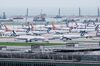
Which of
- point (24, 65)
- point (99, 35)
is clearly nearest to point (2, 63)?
point (24, 65)

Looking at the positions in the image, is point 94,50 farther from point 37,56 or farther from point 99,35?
point 99,35

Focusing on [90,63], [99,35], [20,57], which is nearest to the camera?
[90,63]

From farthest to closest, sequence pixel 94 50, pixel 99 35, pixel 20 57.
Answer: pixel 99 35 < pixel 94 50 < pixel 20 57

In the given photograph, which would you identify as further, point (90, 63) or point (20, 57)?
point (20, 57)

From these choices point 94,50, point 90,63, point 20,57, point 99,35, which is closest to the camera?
point 90,63

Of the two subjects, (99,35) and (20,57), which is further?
(99,35)

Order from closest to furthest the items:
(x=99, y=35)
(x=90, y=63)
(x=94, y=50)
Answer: (x=90, y=63) → (x=94, y=50) → (x=99, y=35)

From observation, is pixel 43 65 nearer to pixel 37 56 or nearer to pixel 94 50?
pixel 37 56

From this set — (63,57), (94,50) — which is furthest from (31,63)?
(94,50)
